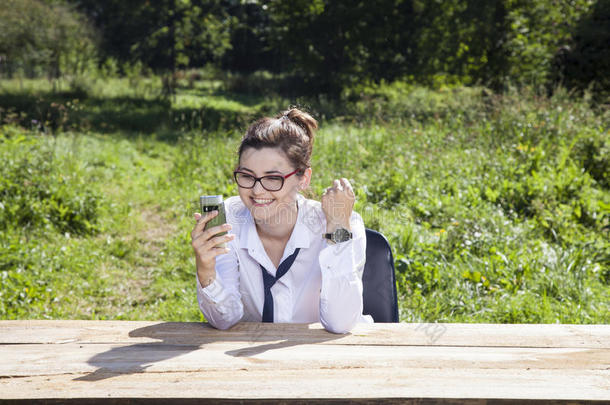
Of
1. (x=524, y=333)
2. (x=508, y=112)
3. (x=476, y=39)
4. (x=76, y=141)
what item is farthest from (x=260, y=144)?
(x=476, y=39)

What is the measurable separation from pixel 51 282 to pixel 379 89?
13004mm

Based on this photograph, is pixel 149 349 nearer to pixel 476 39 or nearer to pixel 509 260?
pixel 509 260

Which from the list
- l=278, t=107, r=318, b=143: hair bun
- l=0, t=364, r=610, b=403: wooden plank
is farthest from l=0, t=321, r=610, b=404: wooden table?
l=278, t=107, r=318, b=143: hair bun

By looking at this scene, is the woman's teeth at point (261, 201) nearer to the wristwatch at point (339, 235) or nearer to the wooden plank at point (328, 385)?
the wristwatch at point (339, 235)

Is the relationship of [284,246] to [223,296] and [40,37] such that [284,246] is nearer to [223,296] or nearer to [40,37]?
[223,296]

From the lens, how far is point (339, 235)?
80.7 inches

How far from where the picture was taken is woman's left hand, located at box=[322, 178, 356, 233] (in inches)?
77.9

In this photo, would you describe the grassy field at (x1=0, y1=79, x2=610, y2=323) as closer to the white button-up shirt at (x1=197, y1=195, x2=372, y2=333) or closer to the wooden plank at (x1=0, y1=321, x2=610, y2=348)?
the white button-up shirt at (x1=197, y1=195, x2=372, y2=333)

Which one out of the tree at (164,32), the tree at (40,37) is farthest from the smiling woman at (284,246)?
the tree at (164,32)

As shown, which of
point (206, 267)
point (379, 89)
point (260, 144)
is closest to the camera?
point (206, 267)

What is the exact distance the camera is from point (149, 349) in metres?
1.62

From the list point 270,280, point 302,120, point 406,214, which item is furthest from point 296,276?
point 406,214

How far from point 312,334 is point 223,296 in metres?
0.39

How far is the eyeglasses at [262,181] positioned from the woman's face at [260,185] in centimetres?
1
